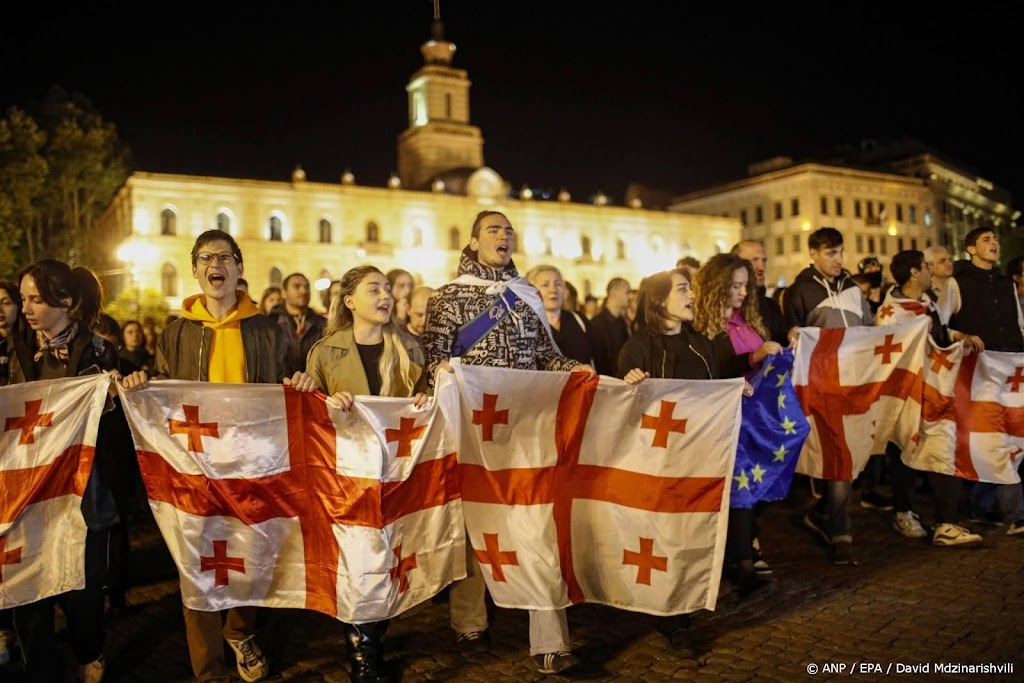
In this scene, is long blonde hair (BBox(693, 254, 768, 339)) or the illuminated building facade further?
the illuminated building facade

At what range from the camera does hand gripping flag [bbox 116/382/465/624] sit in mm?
5086

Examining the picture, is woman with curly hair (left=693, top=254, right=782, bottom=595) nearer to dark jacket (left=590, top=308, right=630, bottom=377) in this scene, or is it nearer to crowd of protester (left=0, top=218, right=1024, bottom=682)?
crowd of protester (left=0, top=218, right=1024, bottom=682)

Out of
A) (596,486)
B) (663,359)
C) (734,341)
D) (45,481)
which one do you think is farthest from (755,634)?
(45,481)

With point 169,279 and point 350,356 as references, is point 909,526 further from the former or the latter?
point 169,279

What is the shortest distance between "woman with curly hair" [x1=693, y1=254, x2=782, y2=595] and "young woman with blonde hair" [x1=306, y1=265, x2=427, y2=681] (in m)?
2.22

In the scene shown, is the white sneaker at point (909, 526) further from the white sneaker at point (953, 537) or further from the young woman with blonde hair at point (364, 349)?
the young woman with blonde hair at point (364, 349)

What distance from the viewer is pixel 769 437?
658cm

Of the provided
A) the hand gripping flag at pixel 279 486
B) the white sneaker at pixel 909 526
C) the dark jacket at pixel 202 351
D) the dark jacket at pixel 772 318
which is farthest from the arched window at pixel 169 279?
the hand gripping flag at pixel 279 486

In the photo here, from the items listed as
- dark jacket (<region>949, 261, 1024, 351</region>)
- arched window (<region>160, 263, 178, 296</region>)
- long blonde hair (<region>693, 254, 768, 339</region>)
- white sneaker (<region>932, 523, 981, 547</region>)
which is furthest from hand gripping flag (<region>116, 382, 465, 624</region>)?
Answer: arched window (<region>160, 263, 178, 296</region>)

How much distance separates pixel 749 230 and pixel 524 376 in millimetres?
80493

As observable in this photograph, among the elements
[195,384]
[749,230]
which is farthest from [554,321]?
[749,230]

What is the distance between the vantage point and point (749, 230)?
8250 cm

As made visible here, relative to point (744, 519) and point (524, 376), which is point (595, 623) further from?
point (524, 376)

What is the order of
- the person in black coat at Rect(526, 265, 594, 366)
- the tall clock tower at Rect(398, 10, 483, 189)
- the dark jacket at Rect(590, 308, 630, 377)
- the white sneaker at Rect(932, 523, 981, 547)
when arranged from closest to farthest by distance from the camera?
the white sneaker at Rect(932, 523, 981, 547), the person in black coat at Rect(526, 265, 594, 366), the dark jacket at Rect(590, 308, 630, 377), the tall clock tower at Rect(398, 10, 483, 189)
